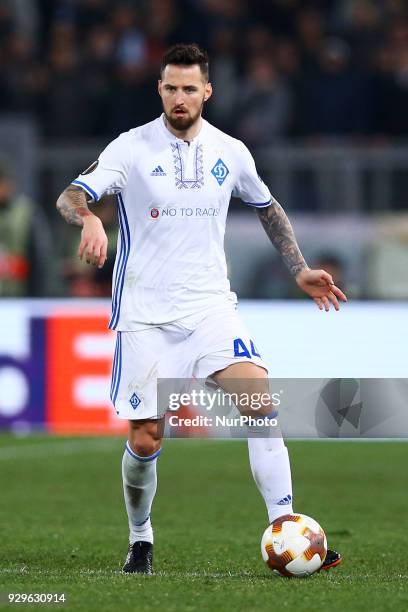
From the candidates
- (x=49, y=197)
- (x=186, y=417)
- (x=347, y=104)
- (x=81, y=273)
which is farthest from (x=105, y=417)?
(x=186, y=417)

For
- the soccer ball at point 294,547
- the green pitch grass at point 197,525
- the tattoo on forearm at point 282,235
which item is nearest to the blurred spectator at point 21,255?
the green pitch grass at point 197,525

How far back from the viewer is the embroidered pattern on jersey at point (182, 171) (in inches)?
249

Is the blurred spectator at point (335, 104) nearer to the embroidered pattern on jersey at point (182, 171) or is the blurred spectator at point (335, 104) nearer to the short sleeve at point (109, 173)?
the embroidered pattern on jersey at point (182, 171)

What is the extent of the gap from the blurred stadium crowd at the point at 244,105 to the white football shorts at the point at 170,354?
640 centimetres

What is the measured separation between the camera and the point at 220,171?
6.40m

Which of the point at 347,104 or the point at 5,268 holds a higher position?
the point at 347,104

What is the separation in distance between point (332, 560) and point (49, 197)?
8472 millimetres

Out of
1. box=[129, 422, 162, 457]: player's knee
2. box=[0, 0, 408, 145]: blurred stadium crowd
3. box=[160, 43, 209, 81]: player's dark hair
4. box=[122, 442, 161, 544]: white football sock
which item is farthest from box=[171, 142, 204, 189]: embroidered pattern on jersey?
box=[0, 0, 408, 145]: blurred stadium crowd

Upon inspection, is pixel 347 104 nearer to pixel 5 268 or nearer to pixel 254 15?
pixel 254 15

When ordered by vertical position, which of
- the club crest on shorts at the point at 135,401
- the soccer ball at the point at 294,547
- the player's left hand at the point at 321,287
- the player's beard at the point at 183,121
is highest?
the player's beard at the point at 183,121

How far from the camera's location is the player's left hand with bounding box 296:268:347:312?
6.42 metres

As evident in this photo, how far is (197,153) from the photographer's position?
6379mm

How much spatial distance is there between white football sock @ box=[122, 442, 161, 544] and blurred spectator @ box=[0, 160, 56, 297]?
6723mm

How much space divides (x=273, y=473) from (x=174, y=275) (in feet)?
3.12
